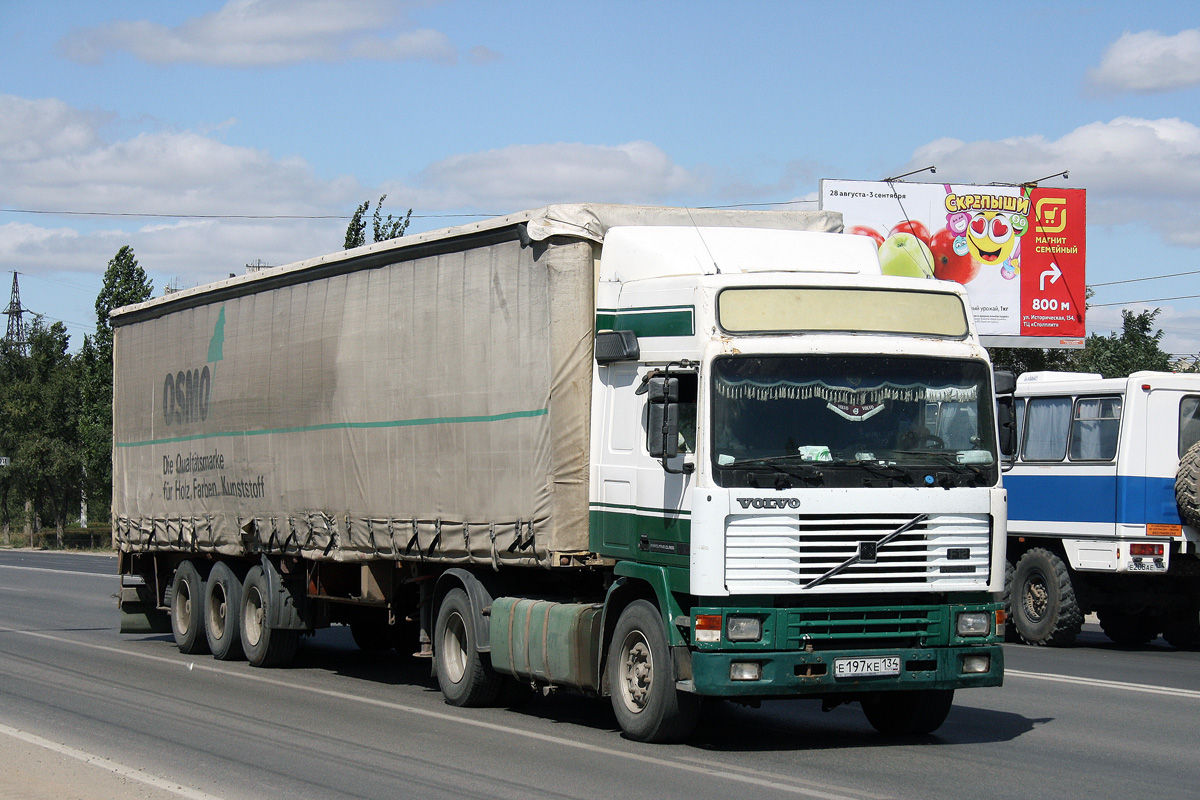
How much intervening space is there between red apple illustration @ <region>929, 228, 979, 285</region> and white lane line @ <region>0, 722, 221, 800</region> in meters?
26.7

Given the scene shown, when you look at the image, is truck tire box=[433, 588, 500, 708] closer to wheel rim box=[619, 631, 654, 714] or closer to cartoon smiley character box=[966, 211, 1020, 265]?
wheel rim box=[619, 631, 654, 714]

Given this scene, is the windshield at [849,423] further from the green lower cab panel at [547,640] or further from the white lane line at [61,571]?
the white lane line at [61,571]

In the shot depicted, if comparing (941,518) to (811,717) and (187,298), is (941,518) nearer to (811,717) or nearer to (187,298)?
(811,717)

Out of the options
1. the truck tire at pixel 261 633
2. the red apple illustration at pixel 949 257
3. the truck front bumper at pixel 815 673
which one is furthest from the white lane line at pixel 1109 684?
the red apple illustration at pixel 949 257

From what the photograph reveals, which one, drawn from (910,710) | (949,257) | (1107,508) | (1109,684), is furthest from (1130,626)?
(949,257)

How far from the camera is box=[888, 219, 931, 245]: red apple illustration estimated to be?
33625mm

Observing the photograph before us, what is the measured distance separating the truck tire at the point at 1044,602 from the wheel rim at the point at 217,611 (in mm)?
9871

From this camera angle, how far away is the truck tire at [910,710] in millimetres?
10344

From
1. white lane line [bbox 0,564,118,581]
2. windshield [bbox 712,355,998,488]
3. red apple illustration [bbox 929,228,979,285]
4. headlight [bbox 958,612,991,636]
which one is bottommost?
white lane line [bbox 0,564,118,581]

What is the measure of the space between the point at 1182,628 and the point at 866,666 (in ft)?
35.5

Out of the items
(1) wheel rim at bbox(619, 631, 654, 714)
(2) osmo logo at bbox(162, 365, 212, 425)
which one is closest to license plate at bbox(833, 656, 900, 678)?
(1) wheel rim at bbox(619, 631, 654, 714)

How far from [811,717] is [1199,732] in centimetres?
290

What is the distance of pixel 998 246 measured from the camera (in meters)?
34.2

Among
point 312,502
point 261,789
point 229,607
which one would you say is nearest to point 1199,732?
point 261,789
